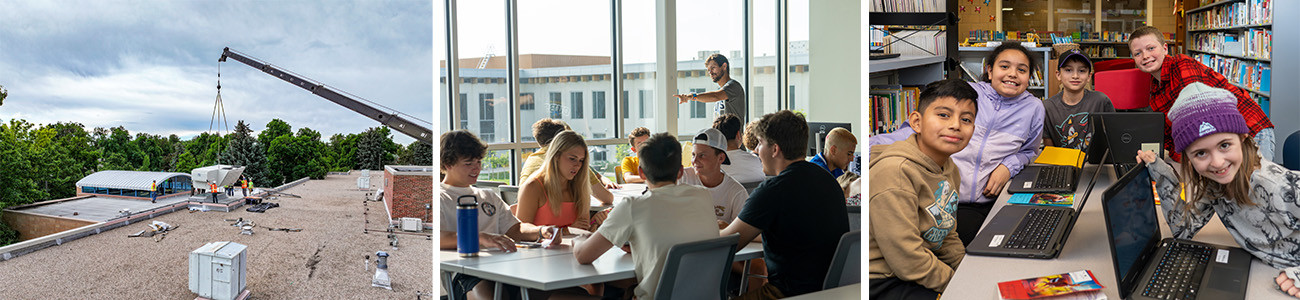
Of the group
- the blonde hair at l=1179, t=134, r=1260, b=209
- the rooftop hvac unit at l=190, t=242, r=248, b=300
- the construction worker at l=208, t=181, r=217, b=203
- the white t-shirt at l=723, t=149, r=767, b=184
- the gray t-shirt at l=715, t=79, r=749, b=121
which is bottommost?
the rooftop hvac unit at l=190, t=242, r=248, b=300

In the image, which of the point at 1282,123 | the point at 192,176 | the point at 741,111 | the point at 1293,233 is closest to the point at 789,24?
the point at 741,111

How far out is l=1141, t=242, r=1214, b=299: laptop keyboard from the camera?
4.37 ft

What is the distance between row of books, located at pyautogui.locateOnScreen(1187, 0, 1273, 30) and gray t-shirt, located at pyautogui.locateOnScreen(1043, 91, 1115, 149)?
293 centimetres

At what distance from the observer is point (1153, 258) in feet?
5.24

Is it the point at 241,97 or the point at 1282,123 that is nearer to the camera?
the point at 1282,123

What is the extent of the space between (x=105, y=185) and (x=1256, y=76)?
9005 millimetres

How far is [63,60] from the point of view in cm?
546

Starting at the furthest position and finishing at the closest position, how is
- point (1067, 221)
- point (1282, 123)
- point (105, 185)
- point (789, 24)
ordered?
1. point (105, 185)
2. point (1282, 123)
3. point (1067, 221)
4. point (789, 24)

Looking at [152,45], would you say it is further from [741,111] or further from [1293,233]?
[1293,233]

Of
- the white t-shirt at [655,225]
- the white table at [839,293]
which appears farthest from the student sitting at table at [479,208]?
the white table at [839,293]

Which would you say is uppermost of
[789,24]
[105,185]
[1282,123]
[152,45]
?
[152,45]

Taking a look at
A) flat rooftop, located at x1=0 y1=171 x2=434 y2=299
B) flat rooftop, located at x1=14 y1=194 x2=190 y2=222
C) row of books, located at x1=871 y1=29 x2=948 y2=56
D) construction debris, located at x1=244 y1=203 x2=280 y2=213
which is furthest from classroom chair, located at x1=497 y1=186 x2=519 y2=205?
flat rooftop, located at x1=14 y1=194 x2=190 y2=222

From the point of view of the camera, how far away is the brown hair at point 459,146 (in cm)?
119

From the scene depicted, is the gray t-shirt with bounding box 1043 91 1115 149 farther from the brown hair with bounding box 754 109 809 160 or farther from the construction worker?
the construction worker
